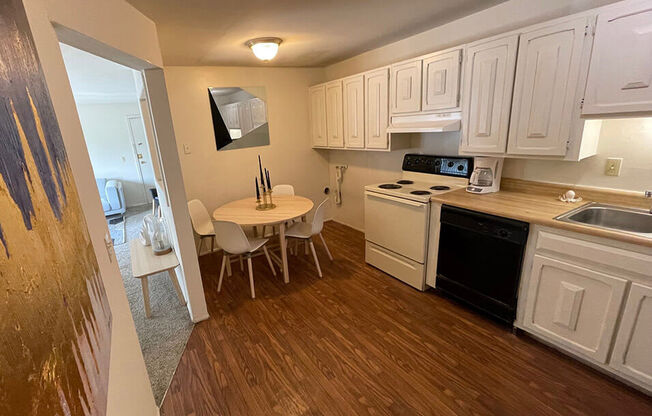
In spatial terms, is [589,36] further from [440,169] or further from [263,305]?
[263,305]


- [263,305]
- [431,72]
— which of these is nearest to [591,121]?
[431,72]

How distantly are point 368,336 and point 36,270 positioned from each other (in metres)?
2.01

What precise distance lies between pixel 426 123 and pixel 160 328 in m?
2.80

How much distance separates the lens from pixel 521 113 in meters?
1.99

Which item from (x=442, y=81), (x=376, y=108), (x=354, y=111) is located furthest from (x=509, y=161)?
(x=354, y=111)

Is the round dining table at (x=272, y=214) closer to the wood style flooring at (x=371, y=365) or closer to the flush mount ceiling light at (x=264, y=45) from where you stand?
the wood style flooring at (x=371, y=365)

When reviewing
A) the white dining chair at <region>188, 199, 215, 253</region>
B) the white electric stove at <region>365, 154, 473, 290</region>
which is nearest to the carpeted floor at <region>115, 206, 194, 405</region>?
the white dining chair at <region>188, 199, 215, 253</region>

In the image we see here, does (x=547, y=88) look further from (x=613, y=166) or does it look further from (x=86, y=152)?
(x=86, y=152)

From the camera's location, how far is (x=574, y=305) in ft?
5.68

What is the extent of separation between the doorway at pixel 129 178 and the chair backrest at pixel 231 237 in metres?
0.56

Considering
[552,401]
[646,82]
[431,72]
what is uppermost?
[431,72]

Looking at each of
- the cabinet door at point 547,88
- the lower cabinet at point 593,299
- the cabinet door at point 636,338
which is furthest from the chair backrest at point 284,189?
the cabinet door at point 636,338

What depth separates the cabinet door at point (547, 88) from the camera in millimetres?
1729

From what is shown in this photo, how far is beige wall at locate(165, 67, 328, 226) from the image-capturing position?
3.33 metres
